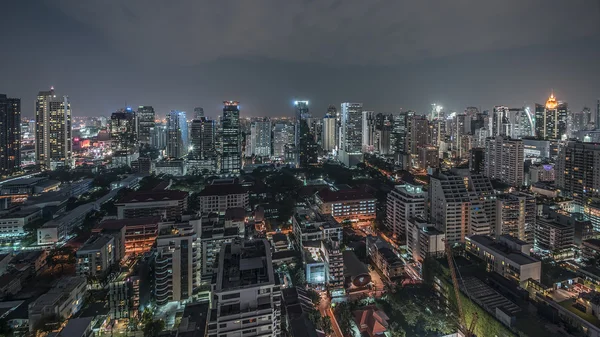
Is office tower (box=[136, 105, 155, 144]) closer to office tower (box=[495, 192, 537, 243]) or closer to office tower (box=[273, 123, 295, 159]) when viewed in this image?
office tower (box=[273, 123, 295, 159])

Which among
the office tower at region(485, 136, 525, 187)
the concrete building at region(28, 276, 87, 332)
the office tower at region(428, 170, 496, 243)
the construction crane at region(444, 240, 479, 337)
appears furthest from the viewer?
the office tower at region(485, 136, 525, 187)

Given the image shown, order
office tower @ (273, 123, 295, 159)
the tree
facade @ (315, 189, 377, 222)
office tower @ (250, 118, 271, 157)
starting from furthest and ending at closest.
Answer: office tower @ (273, 123, 295, 159), office tower @ (250, 118, 271, 157), facade @ (315, 189, 377, 222), the tree

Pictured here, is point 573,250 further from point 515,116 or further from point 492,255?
point 515,116

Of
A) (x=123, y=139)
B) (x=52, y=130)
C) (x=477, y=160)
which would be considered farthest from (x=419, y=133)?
(x=52, y=130)

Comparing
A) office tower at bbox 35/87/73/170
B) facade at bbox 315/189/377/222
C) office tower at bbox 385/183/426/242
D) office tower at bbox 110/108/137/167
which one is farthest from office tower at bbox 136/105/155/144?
office tower at bbox 385/183/426/242

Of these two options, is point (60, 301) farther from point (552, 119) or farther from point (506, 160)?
point (552, 119)

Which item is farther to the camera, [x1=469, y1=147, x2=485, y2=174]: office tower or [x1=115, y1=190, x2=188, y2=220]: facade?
[x1=469, y1=147, x2=485, y2=174]: office tower

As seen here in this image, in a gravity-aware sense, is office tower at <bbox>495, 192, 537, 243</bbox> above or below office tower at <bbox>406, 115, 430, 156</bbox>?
below

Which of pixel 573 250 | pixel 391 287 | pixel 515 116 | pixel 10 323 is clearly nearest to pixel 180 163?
pixel 10 323
